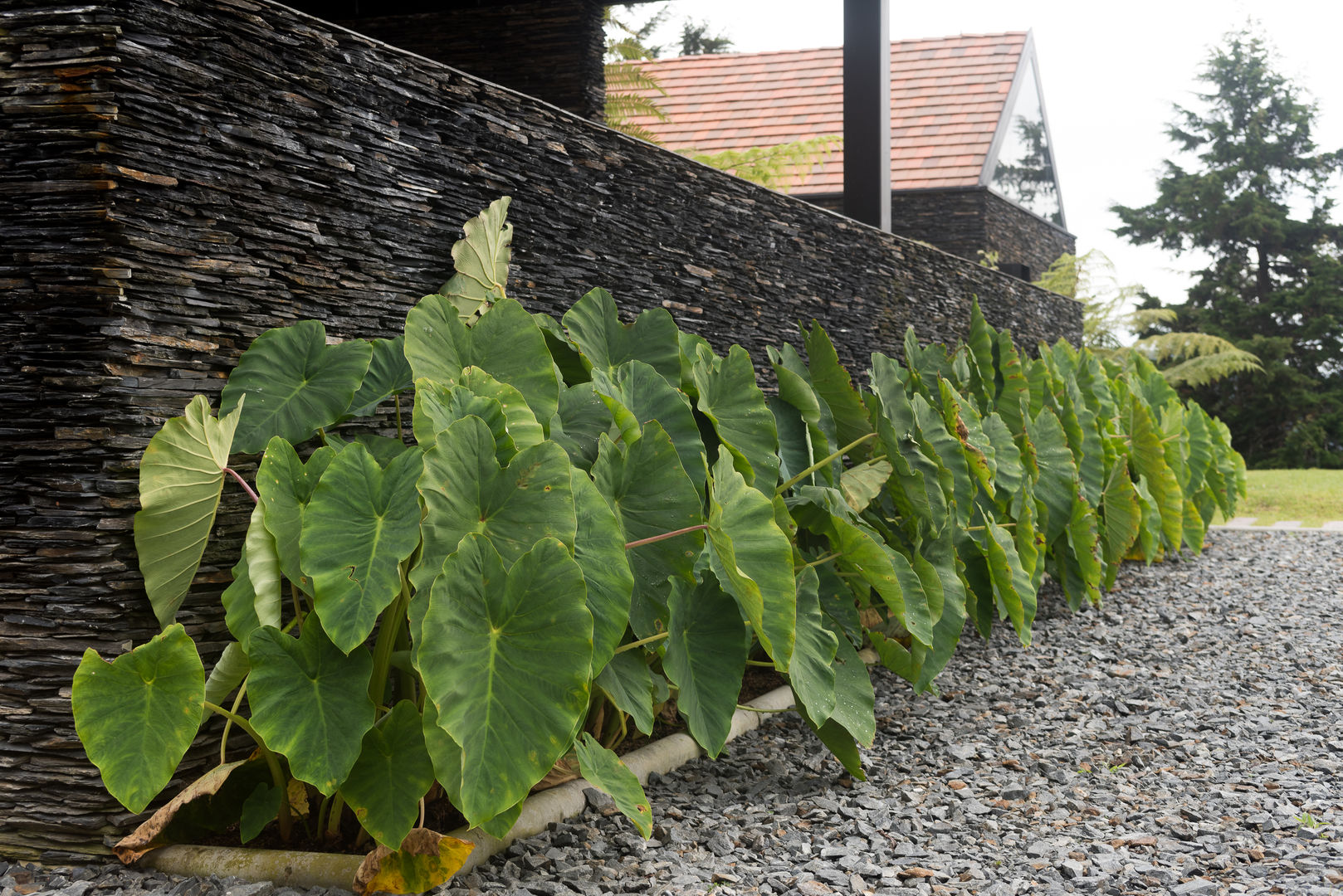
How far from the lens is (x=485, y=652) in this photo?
1701 millimetres

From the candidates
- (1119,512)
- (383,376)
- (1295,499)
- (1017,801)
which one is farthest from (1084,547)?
(1295,499)

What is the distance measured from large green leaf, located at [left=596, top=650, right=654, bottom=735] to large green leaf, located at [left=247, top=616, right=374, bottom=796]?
0.48 metres

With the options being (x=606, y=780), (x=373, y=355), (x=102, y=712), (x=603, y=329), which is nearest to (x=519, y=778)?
(x=606, y=780)

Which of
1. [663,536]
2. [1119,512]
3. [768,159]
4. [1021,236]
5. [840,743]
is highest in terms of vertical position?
[768,159]

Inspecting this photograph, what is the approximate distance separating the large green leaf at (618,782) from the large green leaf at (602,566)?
21 centimetres

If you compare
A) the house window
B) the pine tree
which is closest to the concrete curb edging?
the house window

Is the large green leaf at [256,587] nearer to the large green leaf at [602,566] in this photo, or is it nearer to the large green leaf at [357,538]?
the large green leaf at [357,538]

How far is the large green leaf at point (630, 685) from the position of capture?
2.12 meters

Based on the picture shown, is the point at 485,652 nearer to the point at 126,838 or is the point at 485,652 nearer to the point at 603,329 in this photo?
the point at 126,838

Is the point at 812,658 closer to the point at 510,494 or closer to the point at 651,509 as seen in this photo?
the point at 651,509

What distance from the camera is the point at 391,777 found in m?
1.82

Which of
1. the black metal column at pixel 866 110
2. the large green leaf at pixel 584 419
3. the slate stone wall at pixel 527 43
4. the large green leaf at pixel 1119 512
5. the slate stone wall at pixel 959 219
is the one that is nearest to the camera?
the large green leaf at pixel 584 419

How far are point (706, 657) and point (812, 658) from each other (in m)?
0.27

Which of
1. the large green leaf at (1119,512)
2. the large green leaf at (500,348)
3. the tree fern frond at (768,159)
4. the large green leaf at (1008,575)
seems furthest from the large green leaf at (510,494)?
the tree fern frond at (768,159)
